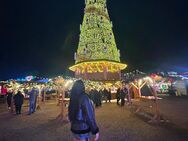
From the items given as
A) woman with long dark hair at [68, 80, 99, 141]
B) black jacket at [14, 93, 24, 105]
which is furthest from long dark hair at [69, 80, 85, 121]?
black jacket at [14, 93, 24, 105]

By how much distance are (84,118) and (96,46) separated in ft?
111

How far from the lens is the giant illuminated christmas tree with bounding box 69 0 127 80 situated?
121ft

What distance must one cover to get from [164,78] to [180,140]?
1150 inches

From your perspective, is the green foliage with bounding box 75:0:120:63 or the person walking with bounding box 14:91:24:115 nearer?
the person walking with bounding box 14:91:24:115

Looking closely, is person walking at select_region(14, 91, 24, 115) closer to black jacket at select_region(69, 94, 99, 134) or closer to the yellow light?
black jacket at select_region(69, 94, 99, 134)

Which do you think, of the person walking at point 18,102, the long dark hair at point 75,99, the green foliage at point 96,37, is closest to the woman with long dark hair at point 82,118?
the long dark hair at point 75,99

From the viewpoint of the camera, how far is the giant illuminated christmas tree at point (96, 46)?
3678 centimetres

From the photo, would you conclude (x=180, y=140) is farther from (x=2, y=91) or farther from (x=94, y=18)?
(x=94, y=18)

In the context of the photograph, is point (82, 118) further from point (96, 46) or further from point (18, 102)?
point (96, 46)

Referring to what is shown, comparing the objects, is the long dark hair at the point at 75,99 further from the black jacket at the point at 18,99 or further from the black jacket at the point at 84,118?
the black jacket at the point at 18,99

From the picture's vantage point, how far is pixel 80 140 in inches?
127

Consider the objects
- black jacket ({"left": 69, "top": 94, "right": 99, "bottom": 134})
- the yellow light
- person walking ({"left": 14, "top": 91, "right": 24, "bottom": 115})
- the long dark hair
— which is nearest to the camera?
black jacket ({"left": 69, "top": 94, "right": 99, "bottom": 134})

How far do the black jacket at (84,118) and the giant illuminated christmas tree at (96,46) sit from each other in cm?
3334

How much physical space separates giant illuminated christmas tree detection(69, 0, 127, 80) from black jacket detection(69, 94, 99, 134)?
3334 centimetres
